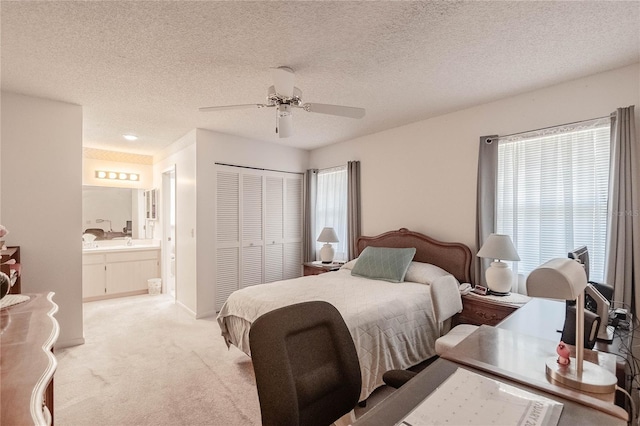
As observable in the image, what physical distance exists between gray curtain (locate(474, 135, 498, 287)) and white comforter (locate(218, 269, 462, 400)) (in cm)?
65

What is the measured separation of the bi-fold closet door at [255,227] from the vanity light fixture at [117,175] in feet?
8.26

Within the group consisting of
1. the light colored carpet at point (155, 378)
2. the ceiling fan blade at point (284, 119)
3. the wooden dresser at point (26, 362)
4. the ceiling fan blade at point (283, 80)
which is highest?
the ceiling fan blade at point (283, 80)

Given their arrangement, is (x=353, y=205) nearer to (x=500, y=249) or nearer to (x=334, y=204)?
(x=334, y=204)

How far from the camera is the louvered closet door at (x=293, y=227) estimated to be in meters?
5.15

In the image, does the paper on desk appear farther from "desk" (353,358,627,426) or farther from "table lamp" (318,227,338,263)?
"table lamp" (318,227,338,263)

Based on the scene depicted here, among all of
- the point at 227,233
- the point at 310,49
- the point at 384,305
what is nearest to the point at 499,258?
the point at 384,305

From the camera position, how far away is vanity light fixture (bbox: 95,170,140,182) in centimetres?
Answer: 527

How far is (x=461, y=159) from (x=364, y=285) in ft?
5.94

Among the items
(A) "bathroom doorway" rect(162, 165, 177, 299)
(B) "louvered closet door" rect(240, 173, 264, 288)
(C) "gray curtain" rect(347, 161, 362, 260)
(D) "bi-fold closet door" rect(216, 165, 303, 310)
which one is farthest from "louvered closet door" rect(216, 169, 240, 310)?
(C) "gray curtain" rect(347, 161, 362, 260)

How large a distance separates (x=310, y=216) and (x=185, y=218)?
2.00 meters

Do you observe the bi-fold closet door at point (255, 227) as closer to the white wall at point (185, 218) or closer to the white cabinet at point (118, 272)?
the white wall at point (185, 218)

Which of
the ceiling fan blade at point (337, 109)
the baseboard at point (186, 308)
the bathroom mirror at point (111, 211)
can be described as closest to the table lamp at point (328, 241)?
the baseboard at point (186, 308)

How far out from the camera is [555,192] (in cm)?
274

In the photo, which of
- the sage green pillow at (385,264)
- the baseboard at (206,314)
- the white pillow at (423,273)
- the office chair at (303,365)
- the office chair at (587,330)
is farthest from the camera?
the baseboard at (206,314)
